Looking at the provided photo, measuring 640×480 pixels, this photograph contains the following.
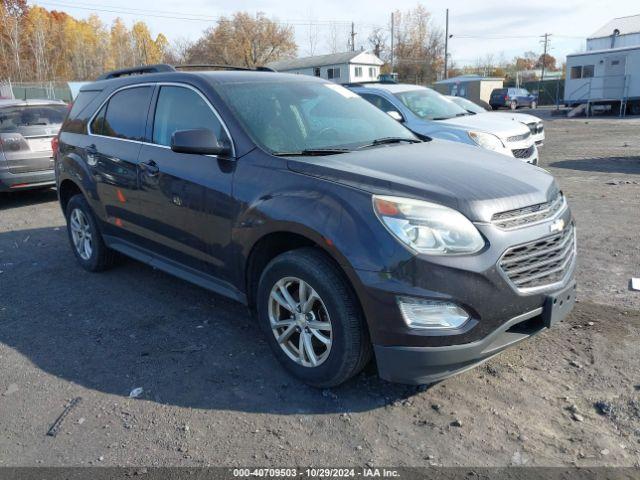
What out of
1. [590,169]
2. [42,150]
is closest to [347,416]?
[42,150]

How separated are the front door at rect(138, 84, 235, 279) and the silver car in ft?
15.5

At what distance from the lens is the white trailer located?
1139 inches

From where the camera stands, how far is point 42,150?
890 centimetres

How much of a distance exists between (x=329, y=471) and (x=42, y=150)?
26.5 ft

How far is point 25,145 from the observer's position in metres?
8.77

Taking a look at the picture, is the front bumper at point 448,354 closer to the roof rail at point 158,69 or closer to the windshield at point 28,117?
the roof rail at point 158,69

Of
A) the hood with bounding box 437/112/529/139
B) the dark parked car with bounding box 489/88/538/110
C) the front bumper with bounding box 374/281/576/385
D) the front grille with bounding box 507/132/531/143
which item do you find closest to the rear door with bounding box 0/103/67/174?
the hood with bounding box 437/112/529/139

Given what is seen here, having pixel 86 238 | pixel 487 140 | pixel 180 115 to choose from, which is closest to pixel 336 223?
pixel 180 115

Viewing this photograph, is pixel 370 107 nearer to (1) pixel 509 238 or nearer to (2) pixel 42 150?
(1) pixel 509 238

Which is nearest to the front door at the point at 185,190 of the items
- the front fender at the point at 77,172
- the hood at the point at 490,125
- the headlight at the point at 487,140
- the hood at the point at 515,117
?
the front fender at the point at 77,172

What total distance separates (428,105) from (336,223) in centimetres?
759

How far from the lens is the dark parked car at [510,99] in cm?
3994

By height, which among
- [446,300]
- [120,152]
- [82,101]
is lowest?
[446,300]

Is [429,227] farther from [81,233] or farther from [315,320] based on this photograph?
[81,233]
